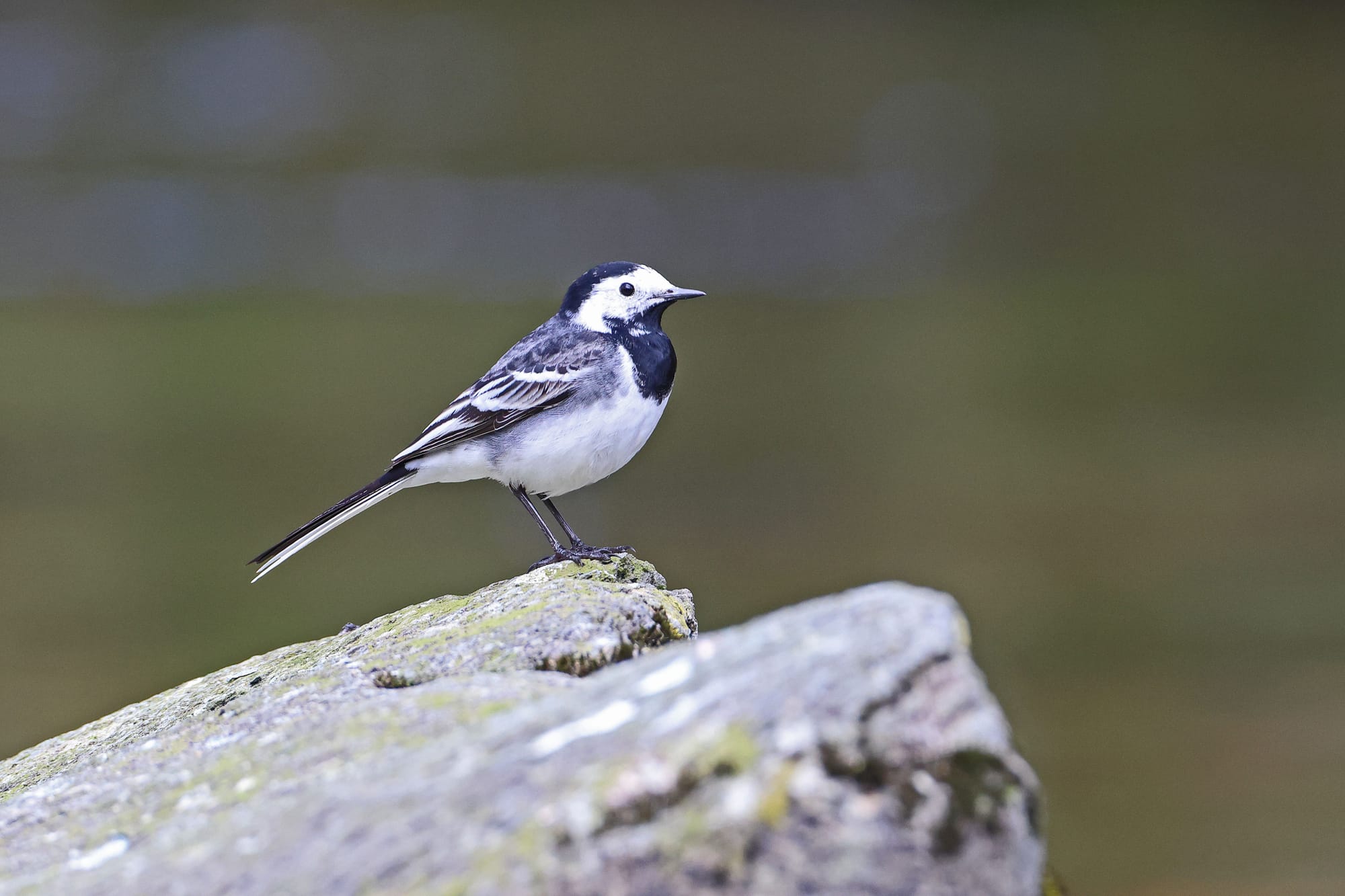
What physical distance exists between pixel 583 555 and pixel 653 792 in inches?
165

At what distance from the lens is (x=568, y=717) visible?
3.29 meters

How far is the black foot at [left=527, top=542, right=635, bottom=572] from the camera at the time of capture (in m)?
6.88

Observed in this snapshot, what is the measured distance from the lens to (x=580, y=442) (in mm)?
7410

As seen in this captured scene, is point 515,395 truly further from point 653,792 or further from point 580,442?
point 653,792

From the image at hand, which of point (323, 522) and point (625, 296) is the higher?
point (625, 296)

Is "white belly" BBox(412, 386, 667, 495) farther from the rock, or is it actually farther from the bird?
the rock

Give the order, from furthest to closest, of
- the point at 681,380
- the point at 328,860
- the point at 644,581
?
1. the point at 681,380
2. the point at 644,581
3. the point at 328,860

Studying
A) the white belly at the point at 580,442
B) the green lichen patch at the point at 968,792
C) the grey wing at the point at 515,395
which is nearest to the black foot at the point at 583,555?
the white belly at the point at 580,442

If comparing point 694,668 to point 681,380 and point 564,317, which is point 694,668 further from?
point 681,380

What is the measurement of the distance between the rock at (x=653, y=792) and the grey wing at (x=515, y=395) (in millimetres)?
3615

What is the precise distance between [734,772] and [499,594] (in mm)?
2932

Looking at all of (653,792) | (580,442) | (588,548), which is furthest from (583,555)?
(653,792)

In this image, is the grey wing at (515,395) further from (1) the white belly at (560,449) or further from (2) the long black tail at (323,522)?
(2) the long black tail at (323,522)

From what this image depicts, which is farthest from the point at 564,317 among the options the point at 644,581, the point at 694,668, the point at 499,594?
the point at 694,668
